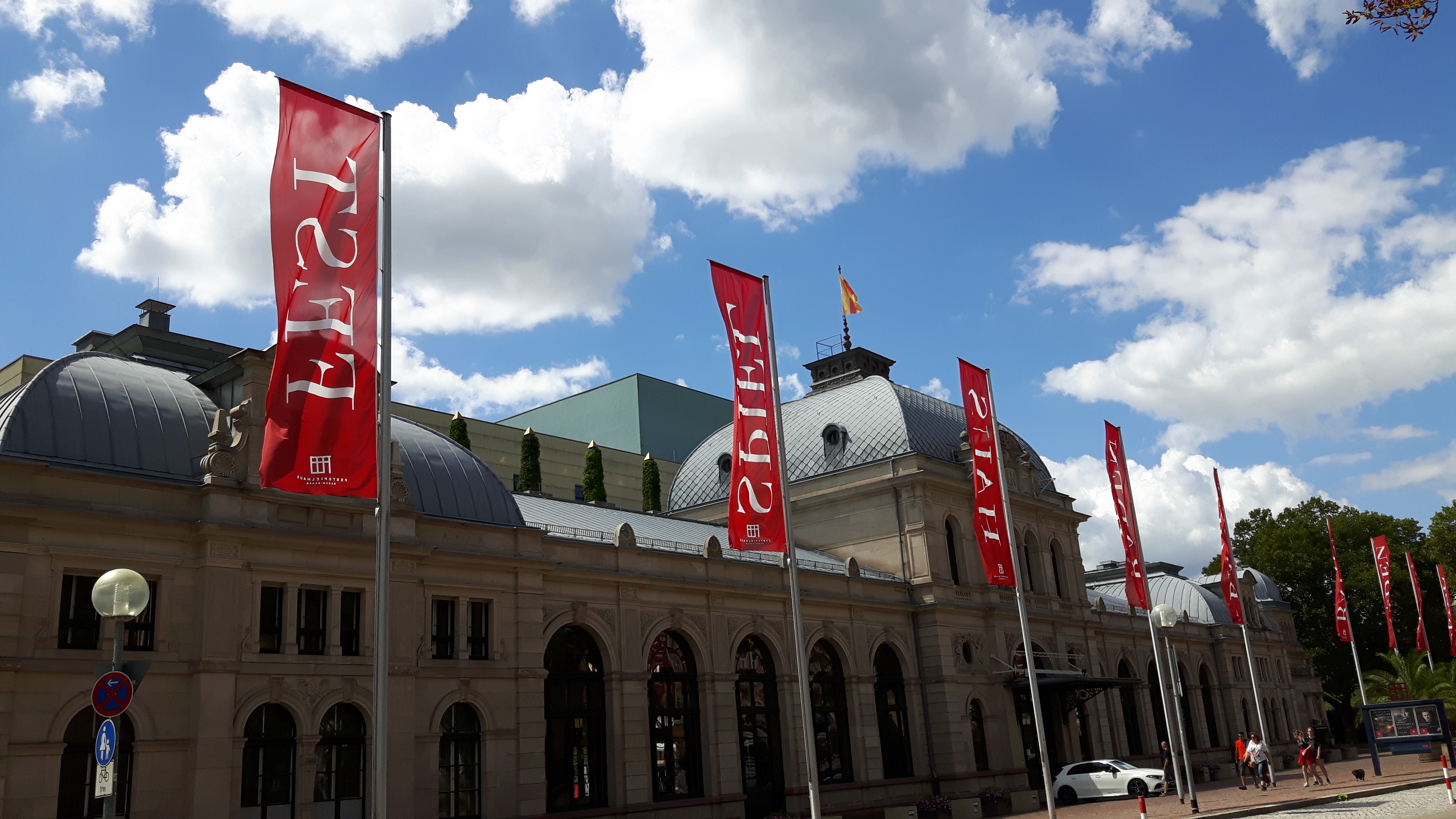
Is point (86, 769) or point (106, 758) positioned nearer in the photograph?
point (106, 758)

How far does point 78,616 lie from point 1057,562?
45270mm

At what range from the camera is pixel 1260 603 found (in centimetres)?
8475

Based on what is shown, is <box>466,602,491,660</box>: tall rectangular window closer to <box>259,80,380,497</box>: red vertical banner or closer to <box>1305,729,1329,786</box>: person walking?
<box>259,80,380,497</box>: red vertical banner

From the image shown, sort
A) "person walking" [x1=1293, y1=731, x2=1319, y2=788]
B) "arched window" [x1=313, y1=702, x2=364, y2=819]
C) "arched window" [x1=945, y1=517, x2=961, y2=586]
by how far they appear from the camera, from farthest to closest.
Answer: "arched window" [x1=945, y1=517, x2=961, y2=586] → "person walking" [x1=1293, y1=731, x2=1319, y2=788] → "arched window" [x1=313, y1=702, x2=364, y2=819]

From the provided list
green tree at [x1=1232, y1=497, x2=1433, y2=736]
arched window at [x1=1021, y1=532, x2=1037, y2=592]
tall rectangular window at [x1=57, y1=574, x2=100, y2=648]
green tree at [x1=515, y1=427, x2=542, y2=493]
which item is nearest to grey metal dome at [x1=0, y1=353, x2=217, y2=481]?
tall rectangular window at [x1=57, y1=574, x2=100, y2=648]

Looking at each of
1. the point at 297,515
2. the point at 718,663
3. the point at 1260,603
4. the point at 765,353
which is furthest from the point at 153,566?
the point at 1260,603

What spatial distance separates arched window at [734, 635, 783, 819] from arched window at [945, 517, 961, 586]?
1222 cm

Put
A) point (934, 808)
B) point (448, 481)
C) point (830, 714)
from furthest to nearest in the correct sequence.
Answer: point (830, 714)
point (934, 808)
point (448, 481)

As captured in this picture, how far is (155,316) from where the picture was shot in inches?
1387

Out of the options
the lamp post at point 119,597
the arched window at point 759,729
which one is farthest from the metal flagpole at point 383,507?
the arched window at point 759,729

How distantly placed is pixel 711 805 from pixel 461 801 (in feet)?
30.7

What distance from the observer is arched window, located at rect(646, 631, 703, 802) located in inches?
1379

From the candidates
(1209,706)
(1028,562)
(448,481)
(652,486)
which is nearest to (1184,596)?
(1209,706)

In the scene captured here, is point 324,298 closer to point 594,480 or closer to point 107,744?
point 107,744
